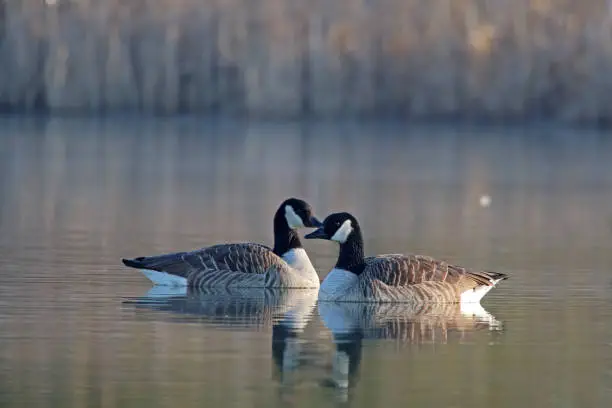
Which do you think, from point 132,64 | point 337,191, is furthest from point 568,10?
point 337,191

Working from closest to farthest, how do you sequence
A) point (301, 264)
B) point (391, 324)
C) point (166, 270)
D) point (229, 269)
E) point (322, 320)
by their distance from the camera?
point (391, 324), point (322, 320), point (166, 270), point (229, 269), point (301, 264)

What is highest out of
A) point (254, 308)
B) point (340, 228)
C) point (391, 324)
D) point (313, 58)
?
point (313, 58)

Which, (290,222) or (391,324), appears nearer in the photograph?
(391,324)

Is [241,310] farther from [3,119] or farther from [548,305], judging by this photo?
[3,119]

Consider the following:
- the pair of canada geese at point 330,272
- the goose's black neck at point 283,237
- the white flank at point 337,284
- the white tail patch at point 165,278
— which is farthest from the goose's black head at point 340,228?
the white tail patch at point 165,278

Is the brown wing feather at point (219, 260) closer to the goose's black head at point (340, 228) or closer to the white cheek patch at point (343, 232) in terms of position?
the goose's black head at point (340, 228)

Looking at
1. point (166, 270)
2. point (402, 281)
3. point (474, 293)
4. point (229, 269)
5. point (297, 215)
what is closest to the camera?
point (402, 281)

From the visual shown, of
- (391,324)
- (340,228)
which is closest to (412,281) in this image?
(340,228)

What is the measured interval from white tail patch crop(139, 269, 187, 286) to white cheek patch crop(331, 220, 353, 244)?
153cm

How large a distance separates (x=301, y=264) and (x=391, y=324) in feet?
8.34

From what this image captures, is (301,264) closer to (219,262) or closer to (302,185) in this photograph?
(219,262)

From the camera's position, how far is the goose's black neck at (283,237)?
15609mm

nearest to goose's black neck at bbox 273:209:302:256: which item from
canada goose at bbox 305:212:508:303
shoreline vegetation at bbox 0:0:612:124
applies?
canada goose at bbox 305:212:508:303

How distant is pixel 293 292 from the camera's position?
14.9m
